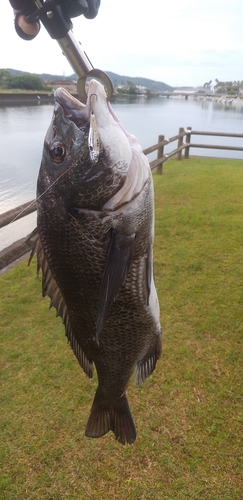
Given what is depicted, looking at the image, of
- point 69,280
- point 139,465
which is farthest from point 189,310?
point 69,280

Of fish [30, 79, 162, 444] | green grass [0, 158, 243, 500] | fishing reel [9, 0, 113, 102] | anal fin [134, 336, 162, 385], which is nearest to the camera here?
fishing reel [9, 0, 113, 102]

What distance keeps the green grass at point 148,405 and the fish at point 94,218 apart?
3.19ft

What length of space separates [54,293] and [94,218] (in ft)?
1.24

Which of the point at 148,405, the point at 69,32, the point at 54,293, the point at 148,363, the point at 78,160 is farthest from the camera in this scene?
the point at 148,405

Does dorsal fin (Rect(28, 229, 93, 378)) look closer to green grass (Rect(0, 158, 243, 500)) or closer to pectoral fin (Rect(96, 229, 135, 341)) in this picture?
pectoral fin (Rect(96, 229, 135, 341))

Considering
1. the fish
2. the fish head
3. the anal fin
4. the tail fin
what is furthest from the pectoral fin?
the tail fin

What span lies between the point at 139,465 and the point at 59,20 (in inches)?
79.1

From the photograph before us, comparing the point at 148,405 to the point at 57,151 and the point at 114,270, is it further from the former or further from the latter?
the point at 57,151

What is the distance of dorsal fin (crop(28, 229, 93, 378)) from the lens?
3.92 feet

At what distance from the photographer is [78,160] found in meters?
1.03

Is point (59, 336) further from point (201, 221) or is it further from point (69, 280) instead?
point (201, 221)

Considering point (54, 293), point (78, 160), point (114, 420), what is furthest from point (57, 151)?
point (114, 420)

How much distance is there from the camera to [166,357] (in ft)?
8.11

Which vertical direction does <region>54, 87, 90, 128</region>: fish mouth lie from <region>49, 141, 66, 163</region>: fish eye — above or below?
above
